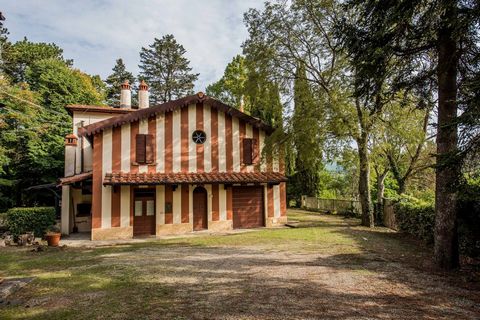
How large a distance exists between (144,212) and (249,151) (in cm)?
729

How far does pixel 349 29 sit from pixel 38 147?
2543 centimetres

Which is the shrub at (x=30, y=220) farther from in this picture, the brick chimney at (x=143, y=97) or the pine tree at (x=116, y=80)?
the pine tree at (x=116, y=80)

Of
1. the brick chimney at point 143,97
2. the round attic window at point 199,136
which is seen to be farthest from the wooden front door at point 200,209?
the brick chimney at point 143,97

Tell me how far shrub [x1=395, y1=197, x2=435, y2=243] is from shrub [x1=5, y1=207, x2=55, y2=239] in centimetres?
1859

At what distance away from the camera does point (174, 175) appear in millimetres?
17125

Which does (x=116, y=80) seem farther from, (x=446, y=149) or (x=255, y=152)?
(x=446, y=149)

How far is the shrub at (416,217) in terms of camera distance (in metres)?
12.0

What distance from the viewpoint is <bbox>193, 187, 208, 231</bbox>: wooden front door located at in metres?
17.9

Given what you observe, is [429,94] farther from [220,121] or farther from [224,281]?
[220,121]

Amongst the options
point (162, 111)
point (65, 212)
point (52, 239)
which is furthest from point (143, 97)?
point (52, 239)

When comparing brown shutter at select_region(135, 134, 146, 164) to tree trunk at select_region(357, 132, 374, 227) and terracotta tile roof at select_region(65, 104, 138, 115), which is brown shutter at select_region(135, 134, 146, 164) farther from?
tree trunk at select_region(357, 132, 374, 227)

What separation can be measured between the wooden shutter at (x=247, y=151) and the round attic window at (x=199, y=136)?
2619 millimetres

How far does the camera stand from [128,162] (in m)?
16.8

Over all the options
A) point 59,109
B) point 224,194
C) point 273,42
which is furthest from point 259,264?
point 59,109
